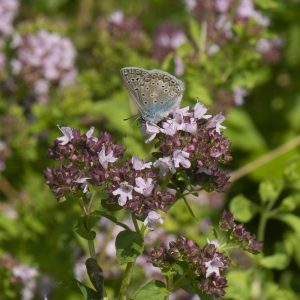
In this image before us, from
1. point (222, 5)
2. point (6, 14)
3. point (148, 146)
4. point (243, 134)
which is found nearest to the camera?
point (148, 146)

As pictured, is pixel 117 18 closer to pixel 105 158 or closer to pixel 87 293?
pixel 105 158

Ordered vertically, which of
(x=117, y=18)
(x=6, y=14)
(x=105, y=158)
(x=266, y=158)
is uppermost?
(x=6, y=14)

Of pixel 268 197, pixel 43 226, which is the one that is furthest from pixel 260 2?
pixel 43 226

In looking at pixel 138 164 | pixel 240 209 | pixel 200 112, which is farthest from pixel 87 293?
pixel 240 209

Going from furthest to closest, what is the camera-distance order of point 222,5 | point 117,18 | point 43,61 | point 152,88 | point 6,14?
1. point 6,14
2. point 117,18
3. point 43,61
4. point 222,5
5. point 152,88

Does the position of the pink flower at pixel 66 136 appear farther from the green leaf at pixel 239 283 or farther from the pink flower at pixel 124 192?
the green leaf at pixel 239 283

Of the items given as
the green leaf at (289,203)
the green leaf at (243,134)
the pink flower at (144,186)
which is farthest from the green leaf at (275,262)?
the green leaf at (243,134)

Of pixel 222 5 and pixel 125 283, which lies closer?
pixel 125 283

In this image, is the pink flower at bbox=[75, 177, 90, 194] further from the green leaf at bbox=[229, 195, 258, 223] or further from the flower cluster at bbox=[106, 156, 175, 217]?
the green leaf at bbox=[229, 195, 258, 223]
